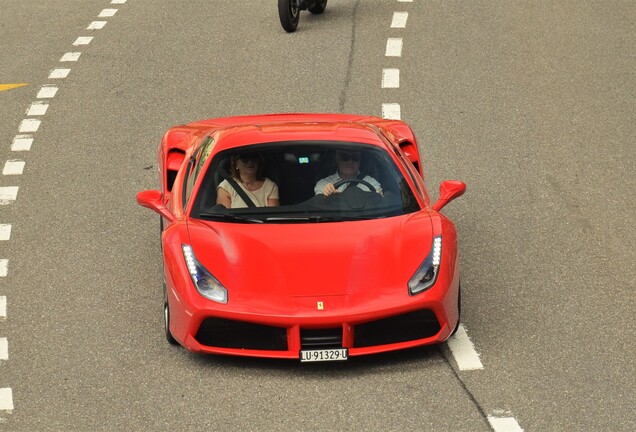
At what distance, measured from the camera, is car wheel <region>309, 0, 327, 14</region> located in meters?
21.2

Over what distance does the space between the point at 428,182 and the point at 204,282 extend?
5269mm

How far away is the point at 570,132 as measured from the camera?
15828 millimetres

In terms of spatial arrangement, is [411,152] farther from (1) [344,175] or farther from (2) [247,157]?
(2) [247,157]

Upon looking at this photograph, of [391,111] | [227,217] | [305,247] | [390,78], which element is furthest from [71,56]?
[305,247]

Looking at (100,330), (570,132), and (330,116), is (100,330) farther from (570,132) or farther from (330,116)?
(570,132)

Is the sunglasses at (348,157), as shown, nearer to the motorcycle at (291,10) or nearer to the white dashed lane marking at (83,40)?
the motorcycle at (291,10)

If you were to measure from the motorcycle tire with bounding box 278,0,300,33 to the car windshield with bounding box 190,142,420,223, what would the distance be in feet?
31.1

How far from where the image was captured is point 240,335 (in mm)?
9125

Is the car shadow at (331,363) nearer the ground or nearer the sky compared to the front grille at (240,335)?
nearer the ground

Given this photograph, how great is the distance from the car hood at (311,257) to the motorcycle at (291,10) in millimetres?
10307

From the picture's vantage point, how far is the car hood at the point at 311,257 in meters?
9.13

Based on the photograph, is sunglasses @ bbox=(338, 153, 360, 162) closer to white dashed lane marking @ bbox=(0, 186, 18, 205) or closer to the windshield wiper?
the windshield wiper

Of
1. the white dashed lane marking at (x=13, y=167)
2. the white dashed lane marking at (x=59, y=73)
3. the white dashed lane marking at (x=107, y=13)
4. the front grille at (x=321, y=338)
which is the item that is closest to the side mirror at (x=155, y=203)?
the front grille at (x=321, y=338)

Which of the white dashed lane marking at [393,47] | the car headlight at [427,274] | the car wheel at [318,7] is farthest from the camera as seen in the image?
the car wheel at [318,7]
